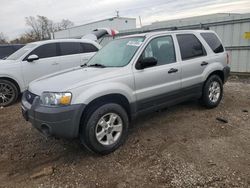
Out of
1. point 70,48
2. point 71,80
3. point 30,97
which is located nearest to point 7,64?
point 70,48

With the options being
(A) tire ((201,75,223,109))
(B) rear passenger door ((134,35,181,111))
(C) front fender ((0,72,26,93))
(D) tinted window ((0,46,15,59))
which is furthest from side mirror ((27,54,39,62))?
(A) tire ((201,75,223,109))

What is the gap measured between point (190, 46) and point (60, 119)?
306 centimetres

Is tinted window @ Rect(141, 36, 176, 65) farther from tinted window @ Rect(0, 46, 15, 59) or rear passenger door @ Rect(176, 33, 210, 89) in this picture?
tinted window @ Rect(0, 46, 15, 59)

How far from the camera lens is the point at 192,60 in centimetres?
458

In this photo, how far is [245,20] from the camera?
8164mm

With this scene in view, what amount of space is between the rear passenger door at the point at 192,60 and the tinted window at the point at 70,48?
4.17 metres

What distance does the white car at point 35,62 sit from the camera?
655cm

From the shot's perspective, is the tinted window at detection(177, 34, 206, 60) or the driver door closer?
the tinted window at detection(177, 34, 206, 60)

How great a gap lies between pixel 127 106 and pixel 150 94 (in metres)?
0.49

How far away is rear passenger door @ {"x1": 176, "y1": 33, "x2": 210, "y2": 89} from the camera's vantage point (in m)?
4.45

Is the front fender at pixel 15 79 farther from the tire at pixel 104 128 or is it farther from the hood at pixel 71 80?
the tire at pixel 104 128

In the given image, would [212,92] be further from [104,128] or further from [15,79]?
[15,79]

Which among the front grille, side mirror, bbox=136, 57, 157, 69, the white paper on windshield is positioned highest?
the white paper on windshield

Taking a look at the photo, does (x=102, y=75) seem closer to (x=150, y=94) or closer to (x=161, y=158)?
(x=150, y=94)
